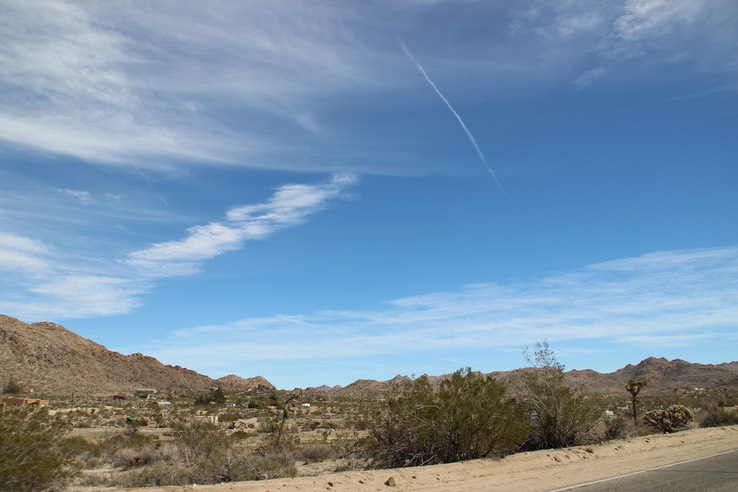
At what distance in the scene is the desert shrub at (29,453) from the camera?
37.3ft

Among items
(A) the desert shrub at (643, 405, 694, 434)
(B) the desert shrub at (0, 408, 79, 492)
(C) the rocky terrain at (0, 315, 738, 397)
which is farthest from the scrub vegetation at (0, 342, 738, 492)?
(C) the rocky terrain at (0, 315, 738, 397)

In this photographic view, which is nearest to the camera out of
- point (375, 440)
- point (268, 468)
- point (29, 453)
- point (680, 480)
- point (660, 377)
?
point (29, 453)

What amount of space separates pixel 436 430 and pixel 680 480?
6.95m

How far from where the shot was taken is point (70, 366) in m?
85.0

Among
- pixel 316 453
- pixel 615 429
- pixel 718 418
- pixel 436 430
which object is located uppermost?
pixel 718 418

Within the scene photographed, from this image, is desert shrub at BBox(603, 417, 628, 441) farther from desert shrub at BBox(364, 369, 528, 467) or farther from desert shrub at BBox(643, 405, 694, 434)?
desert shrub at BBox(364, 369, 528, 467)

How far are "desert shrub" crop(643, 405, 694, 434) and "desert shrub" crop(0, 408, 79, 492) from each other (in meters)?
31.0

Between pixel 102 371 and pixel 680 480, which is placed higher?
pixel 102 371

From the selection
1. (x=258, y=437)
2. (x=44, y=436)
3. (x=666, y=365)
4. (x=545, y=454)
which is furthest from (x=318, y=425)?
(x=666, y=365)

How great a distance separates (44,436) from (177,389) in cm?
9316

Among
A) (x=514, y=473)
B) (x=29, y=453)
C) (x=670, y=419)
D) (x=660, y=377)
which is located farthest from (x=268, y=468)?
(x=660, y=377)

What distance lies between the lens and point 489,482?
15500mm

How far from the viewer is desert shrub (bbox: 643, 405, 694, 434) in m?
32.7

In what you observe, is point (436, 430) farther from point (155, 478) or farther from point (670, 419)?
point (670, 419)
